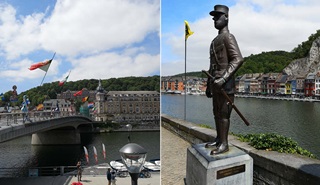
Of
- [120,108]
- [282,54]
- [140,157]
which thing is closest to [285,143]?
[140,157]

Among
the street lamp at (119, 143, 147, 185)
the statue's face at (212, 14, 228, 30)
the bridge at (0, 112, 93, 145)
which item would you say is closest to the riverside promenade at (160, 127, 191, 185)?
the street lamp at (119, 143, 147, 185)

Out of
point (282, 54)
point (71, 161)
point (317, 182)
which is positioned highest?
point (282, 54)

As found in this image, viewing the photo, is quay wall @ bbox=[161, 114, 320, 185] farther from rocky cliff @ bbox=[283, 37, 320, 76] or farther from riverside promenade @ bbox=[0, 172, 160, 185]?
rocky cliff @ bbox=[283, 37, 320, 76]

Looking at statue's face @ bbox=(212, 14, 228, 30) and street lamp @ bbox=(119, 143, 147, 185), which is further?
statue's face @ bbox=(212, 14, 228, 30)

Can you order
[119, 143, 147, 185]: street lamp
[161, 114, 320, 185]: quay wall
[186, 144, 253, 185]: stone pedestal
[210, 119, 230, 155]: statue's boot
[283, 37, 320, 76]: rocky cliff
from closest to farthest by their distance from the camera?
[161, 114, 320, 185]: quay wall → [186, 144, 253, 185]: stone pedestal → [119, 143, 147, 185]: street lamp → [210, 119, 230, 155]: statue's boot → [283, 37, 320, 76]: rocky cliff

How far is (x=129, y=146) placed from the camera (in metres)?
4.36

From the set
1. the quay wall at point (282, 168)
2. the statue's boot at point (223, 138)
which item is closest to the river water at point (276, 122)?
the quay wall at point (282, 168)

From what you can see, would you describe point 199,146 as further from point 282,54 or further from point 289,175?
point 282,54

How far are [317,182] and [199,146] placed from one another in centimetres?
190

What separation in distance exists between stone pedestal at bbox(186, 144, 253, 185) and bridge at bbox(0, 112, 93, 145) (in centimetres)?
1752

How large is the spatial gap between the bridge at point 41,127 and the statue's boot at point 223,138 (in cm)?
1761

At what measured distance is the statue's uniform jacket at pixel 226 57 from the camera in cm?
459

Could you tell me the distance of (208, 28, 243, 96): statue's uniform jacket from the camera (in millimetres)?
4586

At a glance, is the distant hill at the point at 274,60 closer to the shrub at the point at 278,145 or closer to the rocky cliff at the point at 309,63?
the rocky cliff at the point at 309,63
